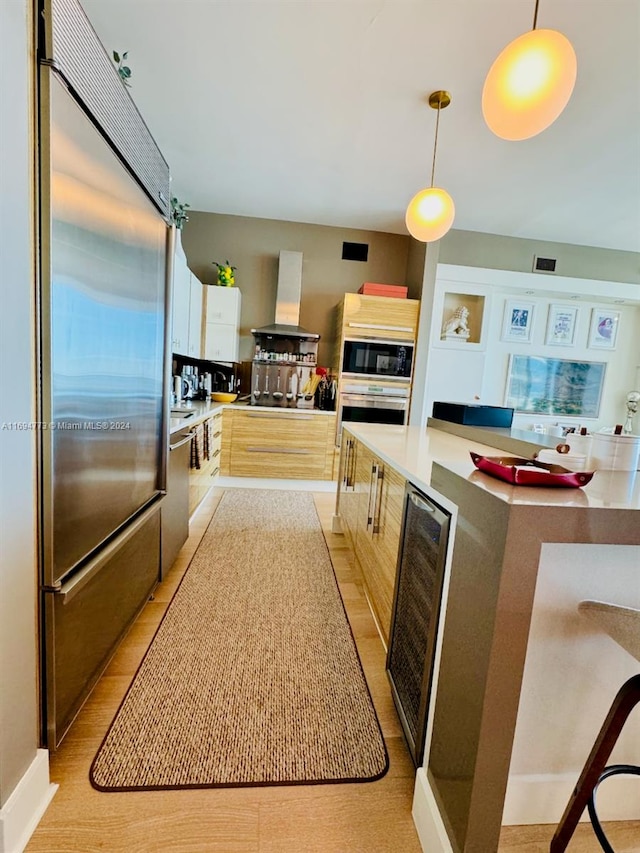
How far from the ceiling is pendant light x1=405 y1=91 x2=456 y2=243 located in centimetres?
8

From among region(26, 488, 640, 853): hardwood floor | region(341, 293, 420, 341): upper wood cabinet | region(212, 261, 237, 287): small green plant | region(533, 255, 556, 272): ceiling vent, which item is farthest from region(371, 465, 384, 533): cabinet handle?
region(533, 255, 556, 272): ceiling vent

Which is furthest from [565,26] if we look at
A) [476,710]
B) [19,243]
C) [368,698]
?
[368,698]

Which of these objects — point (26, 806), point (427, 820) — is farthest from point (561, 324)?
point (26, 806)

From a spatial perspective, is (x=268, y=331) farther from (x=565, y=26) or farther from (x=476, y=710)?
(x=476, y=710)

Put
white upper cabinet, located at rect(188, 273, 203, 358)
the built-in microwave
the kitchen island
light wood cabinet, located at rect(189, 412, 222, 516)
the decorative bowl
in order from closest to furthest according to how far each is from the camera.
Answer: the kitchen island < light wood cabinet, located at rect(189, 412, 222, 516) < white upper cabinet, located at rect(188, 273, 203, 358) < the built-in microwave < the decorative bowl

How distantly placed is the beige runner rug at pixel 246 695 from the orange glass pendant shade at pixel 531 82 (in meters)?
2.34

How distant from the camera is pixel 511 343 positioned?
4.74 m

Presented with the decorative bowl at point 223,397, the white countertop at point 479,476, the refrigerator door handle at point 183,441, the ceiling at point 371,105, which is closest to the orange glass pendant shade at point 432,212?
the ceiling at point 371,105

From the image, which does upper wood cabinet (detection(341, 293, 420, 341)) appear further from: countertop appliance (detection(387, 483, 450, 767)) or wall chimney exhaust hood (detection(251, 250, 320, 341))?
countertop appliance (detection(387, 483, 450, 767))

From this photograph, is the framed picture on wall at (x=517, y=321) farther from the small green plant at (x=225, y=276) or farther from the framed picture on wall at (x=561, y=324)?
the small green plant at (x=225, y=276)

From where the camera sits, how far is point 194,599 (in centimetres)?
204

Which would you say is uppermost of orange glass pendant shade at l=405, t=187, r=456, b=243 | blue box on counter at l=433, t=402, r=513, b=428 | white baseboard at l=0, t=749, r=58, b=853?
orange glass pendant shade at l=405, t=187, r=456, b=243

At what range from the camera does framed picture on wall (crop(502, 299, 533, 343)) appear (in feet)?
15.4

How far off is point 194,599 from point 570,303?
5290 millimetres
